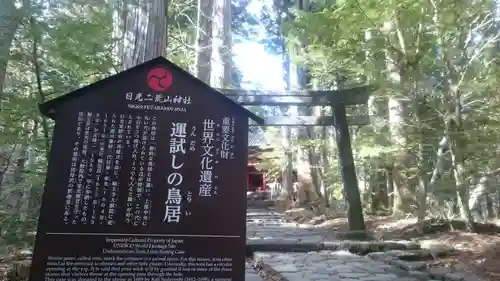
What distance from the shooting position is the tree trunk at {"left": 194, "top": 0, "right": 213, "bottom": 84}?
9364 millimetres

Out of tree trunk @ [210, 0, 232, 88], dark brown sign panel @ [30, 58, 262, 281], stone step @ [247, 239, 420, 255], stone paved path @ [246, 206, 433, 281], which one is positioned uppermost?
tree trunk @ [210, 0, 232, 88]

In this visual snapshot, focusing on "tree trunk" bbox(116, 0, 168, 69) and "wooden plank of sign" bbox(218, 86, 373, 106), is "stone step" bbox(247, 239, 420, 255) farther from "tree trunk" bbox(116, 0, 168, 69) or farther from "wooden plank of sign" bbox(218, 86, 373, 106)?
"tree trunk" bbox(116, 0, 168, 69)

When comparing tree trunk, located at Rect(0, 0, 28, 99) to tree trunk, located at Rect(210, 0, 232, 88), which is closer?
tree trunk, located at Rect(0, 0, 28, 99)

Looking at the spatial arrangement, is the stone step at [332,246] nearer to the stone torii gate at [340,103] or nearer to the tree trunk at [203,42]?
the stone torii gate at [340,103]

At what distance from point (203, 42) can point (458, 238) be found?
7.45 meters

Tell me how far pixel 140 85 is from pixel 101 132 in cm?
43

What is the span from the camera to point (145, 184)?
2.63 m

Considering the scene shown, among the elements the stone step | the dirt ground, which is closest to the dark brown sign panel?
the dirt ground

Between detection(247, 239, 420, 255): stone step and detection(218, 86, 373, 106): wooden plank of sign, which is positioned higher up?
detection(218, 86, 373, 106): wooden plank of sign

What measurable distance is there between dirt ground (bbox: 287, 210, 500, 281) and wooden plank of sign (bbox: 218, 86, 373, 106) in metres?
2.65

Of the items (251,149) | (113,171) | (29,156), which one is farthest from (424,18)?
(251,149)

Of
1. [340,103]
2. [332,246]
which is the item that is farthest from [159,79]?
[340,103]

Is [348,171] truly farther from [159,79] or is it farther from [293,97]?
[159,79]

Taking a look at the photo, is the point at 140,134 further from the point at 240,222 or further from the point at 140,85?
the point at 240,222
